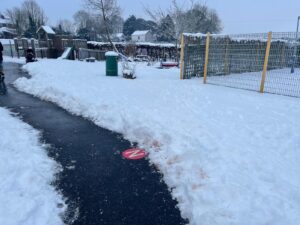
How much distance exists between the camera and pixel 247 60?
897 centimetres

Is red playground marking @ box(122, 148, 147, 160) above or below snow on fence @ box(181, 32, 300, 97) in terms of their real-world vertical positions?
below

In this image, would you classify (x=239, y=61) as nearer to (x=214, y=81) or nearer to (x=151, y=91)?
(x=214, y=81)

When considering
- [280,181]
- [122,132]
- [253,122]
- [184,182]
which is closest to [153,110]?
[122,132]

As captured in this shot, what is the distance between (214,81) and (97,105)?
5.35 m

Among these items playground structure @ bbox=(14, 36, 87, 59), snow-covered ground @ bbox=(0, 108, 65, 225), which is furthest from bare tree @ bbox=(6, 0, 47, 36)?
snow-covered ground @ bbox=(0, 108, 65, 225)

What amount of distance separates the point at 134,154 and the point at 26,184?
162 cm

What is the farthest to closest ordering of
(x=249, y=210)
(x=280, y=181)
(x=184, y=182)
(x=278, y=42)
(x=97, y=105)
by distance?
(x=278, y=42)
(x=97, y=105)
(x=184, y=182)
(x=280, y=181)
(x=249, y=210)

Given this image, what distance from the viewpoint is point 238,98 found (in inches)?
275

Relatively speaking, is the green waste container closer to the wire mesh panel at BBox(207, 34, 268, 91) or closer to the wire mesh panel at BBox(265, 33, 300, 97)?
the wire mesh panel at BBox(207, 34, 268, 91)

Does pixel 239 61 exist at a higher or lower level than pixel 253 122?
higher

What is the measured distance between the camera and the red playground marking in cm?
384

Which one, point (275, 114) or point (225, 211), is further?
point (275, 114)

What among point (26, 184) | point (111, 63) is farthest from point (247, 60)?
point (26, 184)

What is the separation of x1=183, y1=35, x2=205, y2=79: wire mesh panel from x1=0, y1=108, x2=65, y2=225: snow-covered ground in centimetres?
743
